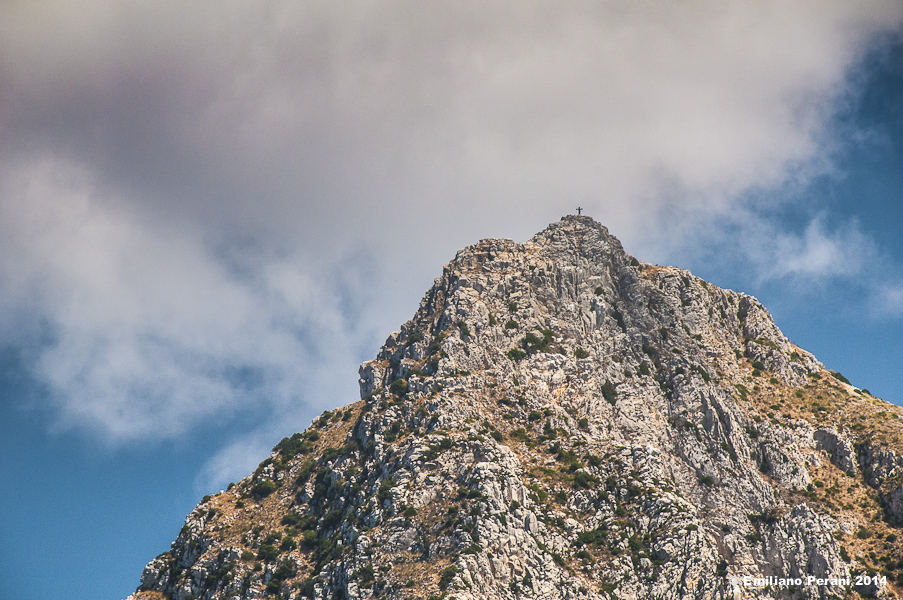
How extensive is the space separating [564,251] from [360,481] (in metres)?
71.7

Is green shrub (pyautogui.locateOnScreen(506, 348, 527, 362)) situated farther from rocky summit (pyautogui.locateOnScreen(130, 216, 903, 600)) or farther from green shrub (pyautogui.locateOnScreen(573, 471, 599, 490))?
green shrub (pyautogui.locateOnScreen(573, 471, 599, 490))

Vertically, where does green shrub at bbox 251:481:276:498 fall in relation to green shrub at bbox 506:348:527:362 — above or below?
below

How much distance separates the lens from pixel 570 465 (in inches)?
5719

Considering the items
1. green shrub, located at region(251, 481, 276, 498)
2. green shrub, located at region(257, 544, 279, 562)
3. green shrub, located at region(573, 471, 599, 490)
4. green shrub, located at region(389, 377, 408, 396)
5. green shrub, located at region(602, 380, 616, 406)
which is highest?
green shrub, located at region(389, 377, 408, 396)

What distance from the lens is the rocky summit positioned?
12812cm

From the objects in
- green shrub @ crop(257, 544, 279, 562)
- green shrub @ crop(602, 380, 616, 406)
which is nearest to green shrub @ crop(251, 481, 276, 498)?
green shrub @ crop(257, 544, 279, 562)

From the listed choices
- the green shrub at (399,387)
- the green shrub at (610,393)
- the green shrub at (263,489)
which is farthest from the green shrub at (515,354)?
the green shrub at (263,489)

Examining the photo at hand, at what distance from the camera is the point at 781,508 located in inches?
5556

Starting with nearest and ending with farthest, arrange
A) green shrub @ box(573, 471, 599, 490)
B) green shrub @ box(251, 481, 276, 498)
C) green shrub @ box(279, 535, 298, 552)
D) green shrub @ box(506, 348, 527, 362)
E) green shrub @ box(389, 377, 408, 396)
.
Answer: green shrub @ box(279, 535, 298, 552) < green shrub @ box(573, 471, 599, 490) < green shrub @ box(251, 481, 276, 498) < green shrub @ box(389, 377, 408, 396) < green shrub @ box(506, 348, 527, 362)

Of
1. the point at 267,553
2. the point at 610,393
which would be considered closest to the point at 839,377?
the point at 610,393

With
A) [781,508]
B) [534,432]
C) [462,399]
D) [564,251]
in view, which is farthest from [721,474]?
[564,251]

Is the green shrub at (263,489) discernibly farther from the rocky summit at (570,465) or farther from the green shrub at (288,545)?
the green shrub at (288,545)

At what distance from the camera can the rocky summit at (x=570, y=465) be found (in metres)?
128

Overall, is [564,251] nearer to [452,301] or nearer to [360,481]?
[452,301]
